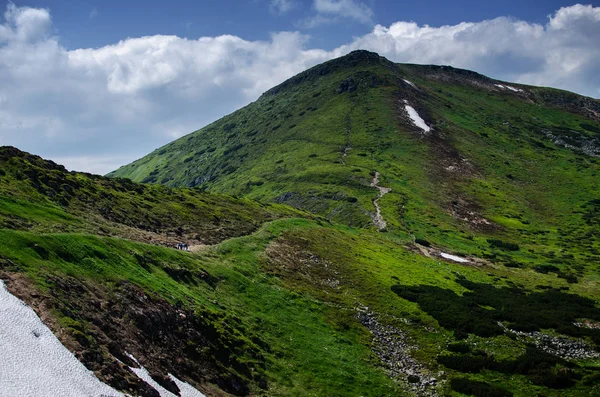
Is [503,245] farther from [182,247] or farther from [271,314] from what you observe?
[182,247]

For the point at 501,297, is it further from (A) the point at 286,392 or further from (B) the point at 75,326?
(B) the point at 75,326

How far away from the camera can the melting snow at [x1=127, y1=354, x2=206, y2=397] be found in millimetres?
26906

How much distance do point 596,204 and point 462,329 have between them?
13580cm

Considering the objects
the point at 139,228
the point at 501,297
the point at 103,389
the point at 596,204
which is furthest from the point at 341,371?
the point at 596,204

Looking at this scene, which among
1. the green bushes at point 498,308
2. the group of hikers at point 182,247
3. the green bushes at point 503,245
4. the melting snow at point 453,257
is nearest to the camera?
the green bushes at point 498,308

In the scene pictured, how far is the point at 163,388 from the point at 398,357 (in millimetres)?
27758

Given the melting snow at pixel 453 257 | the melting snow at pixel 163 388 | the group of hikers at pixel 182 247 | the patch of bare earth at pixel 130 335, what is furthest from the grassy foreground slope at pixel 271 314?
the melting snow at pixel 453 257

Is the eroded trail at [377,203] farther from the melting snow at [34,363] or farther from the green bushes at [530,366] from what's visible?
the melting snow at [34,363]

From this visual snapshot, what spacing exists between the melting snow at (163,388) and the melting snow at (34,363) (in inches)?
135

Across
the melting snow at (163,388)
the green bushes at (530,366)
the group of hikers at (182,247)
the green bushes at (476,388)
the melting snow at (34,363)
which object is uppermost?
the group of hikers at (182,247)

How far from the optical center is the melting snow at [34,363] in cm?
2120

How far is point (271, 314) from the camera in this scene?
48.5 metres

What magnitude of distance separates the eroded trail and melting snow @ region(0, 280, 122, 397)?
327ft

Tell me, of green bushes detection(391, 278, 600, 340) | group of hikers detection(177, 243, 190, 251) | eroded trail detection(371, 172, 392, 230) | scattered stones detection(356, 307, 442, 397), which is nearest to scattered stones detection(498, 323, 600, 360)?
green bushes detection(391, 278, 600, 340)
